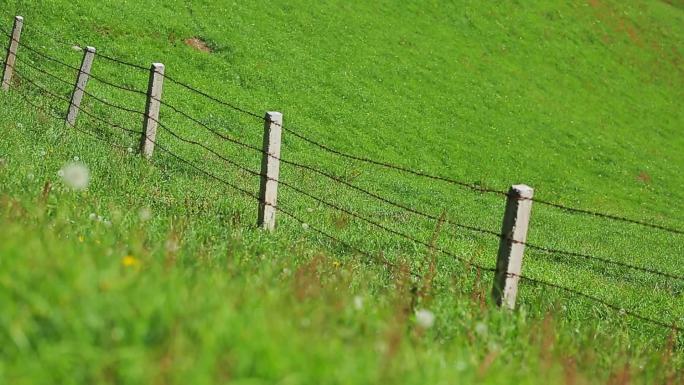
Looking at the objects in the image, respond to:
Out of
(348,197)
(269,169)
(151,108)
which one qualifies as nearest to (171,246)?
(269,169)

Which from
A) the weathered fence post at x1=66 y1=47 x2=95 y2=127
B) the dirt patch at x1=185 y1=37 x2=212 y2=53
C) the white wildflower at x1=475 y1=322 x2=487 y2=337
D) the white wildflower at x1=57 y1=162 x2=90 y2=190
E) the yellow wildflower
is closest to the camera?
the yellow wildflower

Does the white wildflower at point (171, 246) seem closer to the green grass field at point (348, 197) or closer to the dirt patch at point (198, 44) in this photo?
the green grass field at point (348, 197)

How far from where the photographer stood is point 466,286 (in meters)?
10.9

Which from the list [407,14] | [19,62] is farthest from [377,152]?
[407,14]

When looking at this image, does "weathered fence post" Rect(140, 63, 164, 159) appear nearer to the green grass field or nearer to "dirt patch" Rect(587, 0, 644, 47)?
the green grass field

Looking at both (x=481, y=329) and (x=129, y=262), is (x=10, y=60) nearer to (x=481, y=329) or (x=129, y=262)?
(x=129, y=262)

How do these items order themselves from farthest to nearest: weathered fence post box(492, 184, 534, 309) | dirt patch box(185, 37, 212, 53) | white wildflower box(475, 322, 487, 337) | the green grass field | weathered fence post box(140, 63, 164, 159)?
dirt patch box(185, 37, 212, 53), weathered fence post box(140, 63, 164, 159), weathered fence post box(492, 184, 534, 309), white wildflower box(475, 322, 487, 337), the green grass field

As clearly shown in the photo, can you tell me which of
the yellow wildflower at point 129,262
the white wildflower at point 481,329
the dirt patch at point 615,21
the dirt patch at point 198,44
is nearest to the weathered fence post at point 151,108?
the white wildflower at point 481,329

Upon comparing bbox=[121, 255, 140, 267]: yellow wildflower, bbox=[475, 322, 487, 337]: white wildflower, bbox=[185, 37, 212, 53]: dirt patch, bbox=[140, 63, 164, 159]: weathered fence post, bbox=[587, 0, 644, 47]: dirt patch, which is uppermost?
bbox=[587, 0, 644, 47]: dirt patch

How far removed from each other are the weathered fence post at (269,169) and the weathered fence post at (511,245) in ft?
11.9

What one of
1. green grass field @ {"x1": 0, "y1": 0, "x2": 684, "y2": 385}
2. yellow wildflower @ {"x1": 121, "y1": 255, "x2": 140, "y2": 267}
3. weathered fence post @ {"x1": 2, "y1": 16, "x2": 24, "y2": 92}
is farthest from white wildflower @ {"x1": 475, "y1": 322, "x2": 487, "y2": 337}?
weathered fence post @ {"x1": 2, "y1": 16, "x2": 24, "y2": 92}

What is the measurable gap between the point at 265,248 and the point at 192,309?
16.0ft

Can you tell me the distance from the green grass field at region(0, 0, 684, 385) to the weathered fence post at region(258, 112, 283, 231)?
0.75 ft

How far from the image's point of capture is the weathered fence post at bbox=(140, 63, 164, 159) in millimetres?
13664
